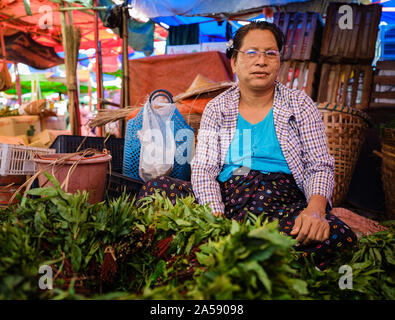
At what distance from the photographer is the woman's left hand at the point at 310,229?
135cm

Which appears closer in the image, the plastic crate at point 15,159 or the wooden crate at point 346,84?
the plastic crate at point 15,159

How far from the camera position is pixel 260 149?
1.84m

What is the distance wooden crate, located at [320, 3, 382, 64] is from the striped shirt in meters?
1.94

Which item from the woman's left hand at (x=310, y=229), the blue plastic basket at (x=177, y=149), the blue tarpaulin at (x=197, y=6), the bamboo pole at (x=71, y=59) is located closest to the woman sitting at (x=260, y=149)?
the woman's left hand at (x=310, y=229)

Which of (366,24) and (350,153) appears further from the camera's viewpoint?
(366,24)

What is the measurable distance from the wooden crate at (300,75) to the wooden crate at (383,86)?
Answer: 2.20 ft

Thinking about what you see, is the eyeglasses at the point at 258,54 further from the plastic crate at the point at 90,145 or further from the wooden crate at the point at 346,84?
the wooden crate at the point at 346,84

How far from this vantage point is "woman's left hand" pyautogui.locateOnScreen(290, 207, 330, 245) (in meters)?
1.35

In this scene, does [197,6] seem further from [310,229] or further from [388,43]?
[310,229]

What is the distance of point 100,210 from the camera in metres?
1.04
